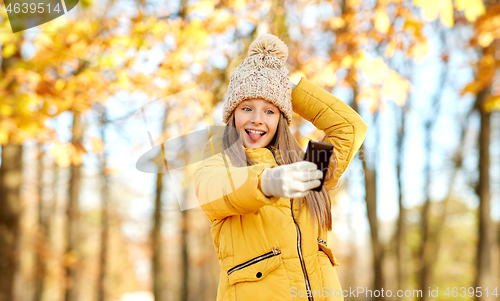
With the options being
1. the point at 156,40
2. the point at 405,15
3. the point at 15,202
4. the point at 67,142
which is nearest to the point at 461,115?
the point at 405,15

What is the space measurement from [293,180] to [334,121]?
1.01 meters

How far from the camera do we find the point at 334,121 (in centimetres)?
232

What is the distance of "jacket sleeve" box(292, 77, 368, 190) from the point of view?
2.27 m

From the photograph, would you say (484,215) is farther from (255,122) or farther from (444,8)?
(255,122)

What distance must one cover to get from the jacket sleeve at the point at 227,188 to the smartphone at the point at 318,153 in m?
0.20

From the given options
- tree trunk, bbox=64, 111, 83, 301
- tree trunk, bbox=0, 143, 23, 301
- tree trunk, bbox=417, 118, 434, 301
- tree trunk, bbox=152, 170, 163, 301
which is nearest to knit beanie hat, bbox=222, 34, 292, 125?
tree trunk, bbox=0, 143, 23, 301

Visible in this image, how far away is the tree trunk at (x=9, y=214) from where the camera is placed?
18.5 ft

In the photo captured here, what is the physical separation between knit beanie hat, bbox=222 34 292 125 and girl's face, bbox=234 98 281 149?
4cm

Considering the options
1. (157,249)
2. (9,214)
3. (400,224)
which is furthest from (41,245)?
(400,224)

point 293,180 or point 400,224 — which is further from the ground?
point 293,180

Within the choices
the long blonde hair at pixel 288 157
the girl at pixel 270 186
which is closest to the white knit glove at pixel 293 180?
the girl at pixel 270 186

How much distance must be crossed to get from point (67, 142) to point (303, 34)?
14.8ft

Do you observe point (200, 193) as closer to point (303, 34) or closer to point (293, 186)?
point (293, 186)

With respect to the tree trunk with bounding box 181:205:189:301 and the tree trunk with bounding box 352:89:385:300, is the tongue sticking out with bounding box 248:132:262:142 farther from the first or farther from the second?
the tree trunk with bounding box 181:205:189:301
